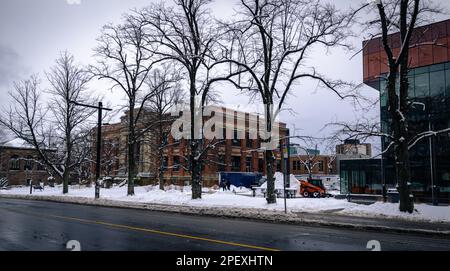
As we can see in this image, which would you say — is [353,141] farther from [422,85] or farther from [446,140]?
[422,85]

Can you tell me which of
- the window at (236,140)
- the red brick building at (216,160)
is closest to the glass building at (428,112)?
the red brick building at (216,160)

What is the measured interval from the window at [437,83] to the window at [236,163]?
40.1 meters

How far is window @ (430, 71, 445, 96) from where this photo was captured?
3403 cm

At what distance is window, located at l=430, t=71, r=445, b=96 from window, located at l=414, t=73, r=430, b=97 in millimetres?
348

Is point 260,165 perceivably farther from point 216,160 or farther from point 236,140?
point 216,160

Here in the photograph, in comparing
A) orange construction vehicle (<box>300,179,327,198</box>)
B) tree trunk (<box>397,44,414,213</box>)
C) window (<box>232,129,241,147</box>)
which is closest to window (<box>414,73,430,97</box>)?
A: orange construction vehicle (<box>300,179,327,198</box>)

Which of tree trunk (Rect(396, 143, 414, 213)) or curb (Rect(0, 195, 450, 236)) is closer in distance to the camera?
curb (Rect(0, 195, 450, 236))

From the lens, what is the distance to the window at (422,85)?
115 feet

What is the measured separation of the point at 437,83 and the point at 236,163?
41.0 m

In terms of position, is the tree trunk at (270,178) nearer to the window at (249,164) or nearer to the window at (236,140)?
the window at (236,140)

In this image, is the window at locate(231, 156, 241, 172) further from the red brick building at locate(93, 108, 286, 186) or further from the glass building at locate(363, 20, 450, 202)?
the glass building at locate(363, 20, 450, 202)

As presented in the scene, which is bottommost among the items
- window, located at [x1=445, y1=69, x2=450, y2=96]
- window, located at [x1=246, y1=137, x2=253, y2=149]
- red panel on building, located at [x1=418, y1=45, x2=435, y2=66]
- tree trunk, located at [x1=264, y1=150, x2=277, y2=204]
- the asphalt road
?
the asphalt road
